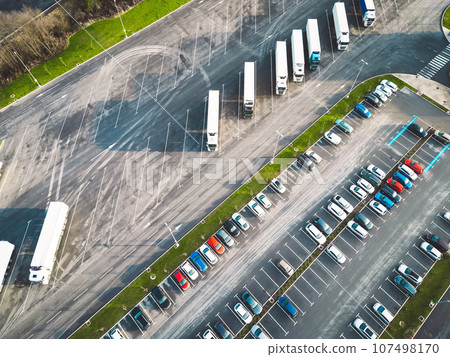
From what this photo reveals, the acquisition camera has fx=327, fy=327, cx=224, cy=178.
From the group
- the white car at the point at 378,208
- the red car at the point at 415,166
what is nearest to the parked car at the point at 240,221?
the white car at the point at 378,208

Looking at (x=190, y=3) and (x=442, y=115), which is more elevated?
(x=190, y=3)

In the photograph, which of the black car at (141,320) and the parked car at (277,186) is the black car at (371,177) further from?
the black car at (141,320)

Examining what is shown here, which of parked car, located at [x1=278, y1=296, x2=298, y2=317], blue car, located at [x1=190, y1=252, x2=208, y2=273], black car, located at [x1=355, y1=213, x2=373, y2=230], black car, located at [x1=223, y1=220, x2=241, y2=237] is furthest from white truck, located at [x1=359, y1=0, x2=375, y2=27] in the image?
blue car, located at [x1=190, y1=252, x2=208, y2=273]

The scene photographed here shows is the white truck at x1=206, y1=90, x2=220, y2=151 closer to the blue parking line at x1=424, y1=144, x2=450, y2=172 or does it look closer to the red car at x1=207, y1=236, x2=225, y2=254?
the red car at x1=207, y1=236, x2=225, y2=254

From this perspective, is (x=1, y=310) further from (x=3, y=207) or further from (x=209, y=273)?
(x=209, y=273)

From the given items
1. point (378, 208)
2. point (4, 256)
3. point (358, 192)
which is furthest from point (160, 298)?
point (378, 208)
